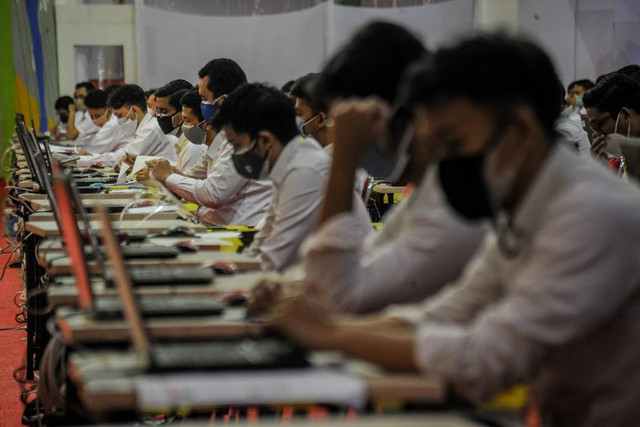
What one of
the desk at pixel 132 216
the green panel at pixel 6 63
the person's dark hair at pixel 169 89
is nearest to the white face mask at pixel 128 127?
the green panel at pixel 6 63

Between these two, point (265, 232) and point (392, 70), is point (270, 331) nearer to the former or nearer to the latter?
point (392, 70)

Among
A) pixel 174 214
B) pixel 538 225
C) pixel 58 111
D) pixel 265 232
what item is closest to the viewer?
pixel 538 225

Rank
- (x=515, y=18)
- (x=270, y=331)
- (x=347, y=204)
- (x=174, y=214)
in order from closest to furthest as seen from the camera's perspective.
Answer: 1. (x=270, y=331)
2. (x=347, y=204)
3. (x=174, y=214)
4. (x=515, y=18)

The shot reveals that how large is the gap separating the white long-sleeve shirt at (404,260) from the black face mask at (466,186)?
0.43 meters

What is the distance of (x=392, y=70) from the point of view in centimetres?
254

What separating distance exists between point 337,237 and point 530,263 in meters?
0.69

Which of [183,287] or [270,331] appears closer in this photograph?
[270,331]

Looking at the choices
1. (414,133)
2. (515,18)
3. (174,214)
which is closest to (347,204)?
(414,133)

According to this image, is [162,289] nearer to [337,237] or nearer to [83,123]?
[337,237]

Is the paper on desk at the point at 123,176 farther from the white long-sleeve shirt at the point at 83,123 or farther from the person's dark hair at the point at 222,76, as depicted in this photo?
the white long-sleeve shirt at the point at 83,123

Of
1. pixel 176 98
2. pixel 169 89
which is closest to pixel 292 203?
pixel 176 98

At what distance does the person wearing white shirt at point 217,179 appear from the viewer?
5340 mm

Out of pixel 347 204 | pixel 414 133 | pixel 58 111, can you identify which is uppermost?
pixel 414 133

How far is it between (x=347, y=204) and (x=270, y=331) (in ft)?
1.45
